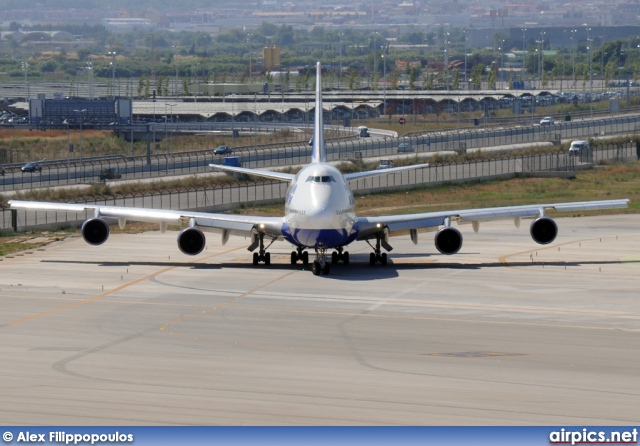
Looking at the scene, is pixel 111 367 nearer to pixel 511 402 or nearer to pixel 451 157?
pixel 511 402

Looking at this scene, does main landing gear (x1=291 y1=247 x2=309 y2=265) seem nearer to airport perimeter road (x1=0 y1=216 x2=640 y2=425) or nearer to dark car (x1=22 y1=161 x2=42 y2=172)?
airport perimeter road (x1=0 y1=216 x2=640 y2=425)

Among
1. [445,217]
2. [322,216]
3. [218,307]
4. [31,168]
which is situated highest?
[31,168]

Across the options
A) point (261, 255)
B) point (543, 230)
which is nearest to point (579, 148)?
point (543, 230)

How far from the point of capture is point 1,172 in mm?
119875

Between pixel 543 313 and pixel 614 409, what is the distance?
14.8 meters


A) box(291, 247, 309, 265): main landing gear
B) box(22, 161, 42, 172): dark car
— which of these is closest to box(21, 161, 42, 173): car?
box(22, 161, 42, 172): dark car

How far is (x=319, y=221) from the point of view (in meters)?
49.6

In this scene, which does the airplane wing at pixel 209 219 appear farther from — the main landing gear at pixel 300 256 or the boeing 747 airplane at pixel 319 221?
the main landing gear at pixel 300 256

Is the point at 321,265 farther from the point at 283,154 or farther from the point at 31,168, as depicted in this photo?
the point at 283,154

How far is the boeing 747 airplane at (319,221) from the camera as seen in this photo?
5028 cm

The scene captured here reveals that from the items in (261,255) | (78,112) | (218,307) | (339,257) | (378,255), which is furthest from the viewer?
(78,112)

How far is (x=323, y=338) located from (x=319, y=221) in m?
11.7

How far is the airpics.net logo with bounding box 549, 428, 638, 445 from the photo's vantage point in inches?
976

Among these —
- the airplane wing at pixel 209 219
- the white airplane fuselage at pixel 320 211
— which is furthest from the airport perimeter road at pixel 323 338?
the airplane wing at pixel 209 219
